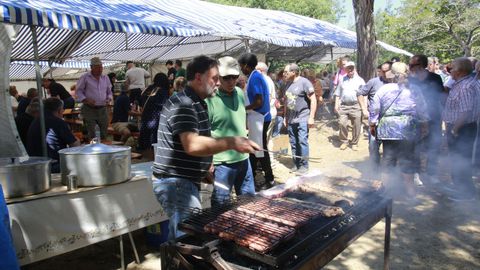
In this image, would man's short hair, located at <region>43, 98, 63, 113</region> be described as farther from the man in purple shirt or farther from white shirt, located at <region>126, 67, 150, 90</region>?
white shirt, located at <region>126, 67, 150, 90</region>

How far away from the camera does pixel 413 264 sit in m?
3.64

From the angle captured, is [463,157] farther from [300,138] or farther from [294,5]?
[294,5]

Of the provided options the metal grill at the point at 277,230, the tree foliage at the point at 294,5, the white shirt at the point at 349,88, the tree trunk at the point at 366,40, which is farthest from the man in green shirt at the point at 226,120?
the tree foliage at the point at 294,5

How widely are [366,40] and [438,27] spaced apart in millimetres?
19658

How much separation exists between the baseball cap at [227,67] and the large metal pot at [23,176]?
1.72 m

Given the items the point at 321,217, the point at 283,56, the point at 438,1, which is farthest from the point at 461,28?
the point at 321,217

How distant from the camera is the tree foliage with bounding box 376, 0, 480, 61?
23203mm

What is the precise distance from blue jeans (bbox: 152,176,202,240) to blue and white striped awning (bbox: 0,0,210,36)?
2.74 m

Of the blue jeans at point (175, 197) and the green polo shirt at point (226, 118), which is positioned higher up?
the green polo shirt at point (226, 118)

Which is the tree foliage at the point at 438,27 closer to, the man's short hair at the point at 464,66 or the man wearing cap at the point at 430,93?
the man wearing cap at the point at 430,93

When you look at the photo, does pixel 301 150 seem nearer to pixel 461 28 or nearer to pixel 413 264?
pixel 413 264

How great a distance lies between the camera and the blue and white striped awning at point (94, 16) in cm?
412

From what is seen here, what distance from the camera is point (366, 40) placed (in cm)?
959

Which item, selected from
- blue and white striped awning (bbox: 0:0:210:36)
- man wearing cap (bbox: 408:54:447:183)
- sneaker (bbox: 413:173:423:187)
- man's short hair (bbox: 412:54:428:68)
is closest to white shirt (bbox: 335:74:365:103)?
man wearing cap (bbox: 408:54:447:183)
